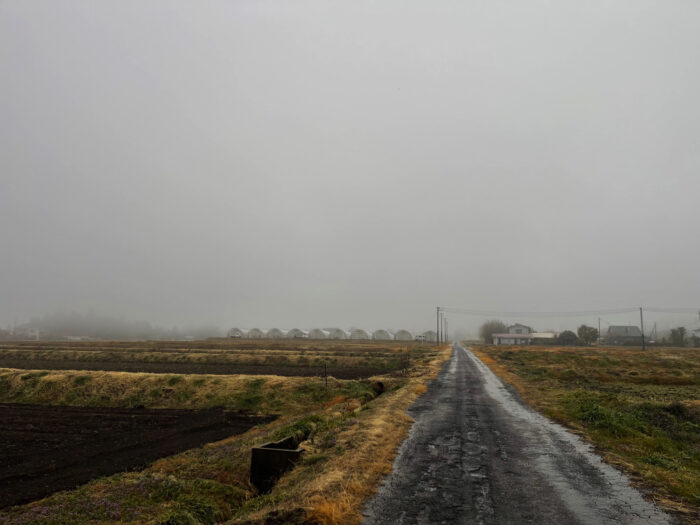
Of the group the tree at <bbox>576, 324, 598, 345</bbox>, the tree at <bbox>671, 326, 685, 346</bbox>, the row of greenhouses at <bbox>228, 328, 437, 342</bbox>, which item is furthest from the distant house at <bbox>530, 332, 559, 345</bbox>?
the row of greenhouses at <bbox>228, 328, 437, 342</bbox>

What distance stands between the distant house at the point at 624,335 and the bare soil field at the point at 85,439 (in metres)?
167

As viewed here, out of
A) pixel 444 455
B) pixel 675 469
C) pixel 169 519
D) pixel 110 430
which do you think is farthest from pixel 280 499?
pixel 110 430

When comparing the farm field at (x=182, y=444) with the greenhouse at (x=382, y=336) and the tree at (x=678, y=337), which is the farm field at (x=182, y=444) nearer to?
the greenhouse at (x=382, y=336)

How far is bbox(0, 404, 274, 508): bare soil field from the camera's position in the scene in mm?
14779

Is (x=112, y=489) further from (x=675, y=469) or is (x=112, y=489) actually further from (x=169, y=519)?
(x=675, y=469)

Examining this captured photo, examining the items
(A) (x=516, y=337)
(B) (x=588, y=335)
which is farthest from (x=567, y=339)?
(A) (x=516, y=337)

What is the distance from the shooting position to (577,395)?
24484 mm

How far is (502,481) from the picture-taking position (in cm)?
1036

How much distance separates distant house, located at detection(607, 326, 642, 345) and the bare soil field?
6583 inches

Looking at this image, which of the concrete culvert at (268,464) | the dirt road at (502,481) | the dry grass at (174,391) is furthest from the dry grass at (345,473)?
the dry grass at (174,391)

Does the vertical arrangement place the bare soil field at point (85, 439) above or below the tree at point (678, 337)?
above

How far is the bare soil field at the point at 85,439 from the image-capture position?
1478cm

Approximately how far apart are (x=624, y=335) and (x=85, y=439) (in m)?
185

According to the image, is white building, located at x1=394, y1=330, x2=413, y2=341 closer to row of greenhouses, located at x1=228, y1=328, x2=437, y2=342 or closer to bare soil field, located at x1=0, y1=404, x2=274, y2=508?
row of greenhouses, located at x1=228, y1=328, x2=437, y2=342
